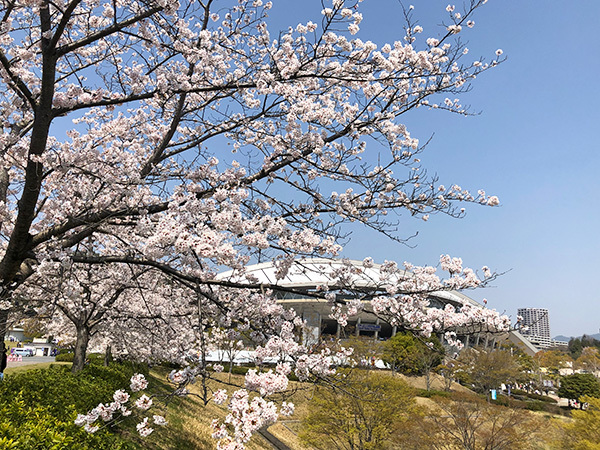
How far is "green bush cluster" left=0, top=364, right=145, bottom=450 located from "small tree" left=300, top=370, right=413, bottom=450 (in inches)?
405

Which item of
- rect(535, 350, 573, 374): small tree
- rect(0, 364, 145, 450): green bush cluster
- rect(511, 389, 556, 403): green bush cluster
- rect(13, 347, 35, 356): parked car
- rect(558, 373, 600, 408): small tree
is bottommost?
rect(511, 389, 556, 403): green bush cluster

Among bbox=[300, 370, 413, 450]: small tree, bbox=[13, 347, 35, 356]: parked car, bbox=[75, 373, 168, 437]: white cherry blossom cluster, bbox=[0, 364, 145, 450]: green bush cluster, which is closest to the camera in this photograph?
bbox=[75, 373, 168, 437]: white cherry blossom cluster

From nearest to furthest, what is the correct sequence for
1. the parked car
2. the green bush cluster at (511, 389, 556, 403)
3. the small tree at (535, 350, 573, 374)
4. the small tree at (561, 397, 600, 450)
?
the small tree at (561, 397, 600, 450)
the parked car
the green bush cluster at (511, 389, 556, 403)
the small tree at (535, 350, 573, 374)

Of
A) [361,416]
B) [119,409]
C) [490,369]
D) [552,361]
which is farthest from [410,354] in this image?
[119,409]

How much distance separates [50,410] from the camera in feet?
17.4

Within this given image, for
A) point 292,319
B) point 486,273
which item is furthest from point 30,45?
point 486,273

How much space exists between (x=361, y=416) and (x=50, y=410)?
45.0 ft

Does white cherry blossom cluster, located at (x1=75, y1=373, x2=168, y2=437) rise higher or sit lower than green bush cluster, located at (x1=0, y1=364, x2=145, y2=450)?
higher

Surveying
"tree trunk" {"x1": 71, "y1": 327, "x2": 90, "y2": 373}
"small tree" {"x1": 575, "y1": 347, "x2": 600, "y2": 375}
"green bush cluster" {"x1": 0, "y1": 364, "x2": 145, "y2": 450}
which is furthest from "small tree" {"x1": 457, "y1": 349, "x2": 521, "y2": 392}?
"green bush cluster" {"x1": 0, "y1": 364, "x2": 145, "y2": 450}

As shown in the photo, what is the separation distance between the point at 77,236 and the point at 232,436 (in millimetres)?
3112

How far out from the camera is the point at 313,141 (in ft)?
16.0

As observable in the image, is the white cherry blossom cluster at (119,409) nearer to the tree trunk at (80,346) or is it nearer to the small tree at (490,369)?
the tree trunk at (80,346)

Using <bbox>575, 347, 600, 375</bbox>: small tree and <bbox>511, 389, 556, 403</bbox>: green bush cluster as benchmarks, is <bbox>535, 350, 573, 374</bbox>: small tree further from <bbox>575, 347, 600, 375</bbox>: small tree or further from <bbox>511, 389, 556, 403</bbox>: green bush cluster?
<bbox>511, 389, 556, 403</bbox>: green bush cluster

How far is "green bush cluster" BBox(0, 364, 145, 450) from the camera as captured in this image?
370 centimetres
